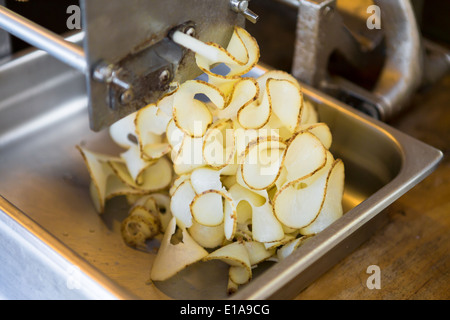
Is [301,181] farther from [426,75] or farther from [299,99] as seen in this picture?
[426,75]

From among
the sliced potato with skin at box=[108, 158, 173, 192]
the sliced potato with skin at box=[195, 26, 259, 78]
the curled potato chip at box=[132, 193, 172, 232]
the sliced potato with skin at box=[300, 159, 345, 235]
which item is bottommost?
the curled potato chip at box=[132, 193, 172, 232]

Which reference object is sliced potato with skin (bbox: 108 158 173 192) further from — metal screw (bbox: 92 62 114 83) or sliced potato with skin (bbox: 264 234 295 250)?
metal screw (bbox: 92 62 114 83)

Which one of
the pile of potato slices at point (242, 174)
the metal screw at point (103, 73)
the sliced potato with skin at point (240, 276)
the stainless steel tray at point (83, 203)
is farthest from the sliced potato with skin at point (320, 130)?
the metal screw at point (103, 73)

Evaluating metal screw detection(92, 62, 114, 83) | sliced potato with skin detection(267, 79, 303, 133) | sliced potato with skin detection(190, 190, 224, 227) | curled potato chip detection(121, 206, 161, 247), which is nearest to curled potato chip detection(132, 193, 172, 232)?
curled potato chip detection(121, 206, 161, 247)

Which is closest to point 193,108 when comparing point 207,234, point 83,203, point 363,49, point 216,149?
point 216,149

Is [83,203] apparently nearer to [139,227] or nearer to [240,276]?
[139,227]

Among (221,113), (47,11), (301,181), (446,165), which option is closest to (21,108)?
(47,11)

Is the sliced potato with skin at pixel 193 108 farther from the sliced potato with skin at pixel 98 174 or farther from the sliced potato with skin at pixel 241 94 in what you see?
the sliced potato with skin at pixel 98 174
